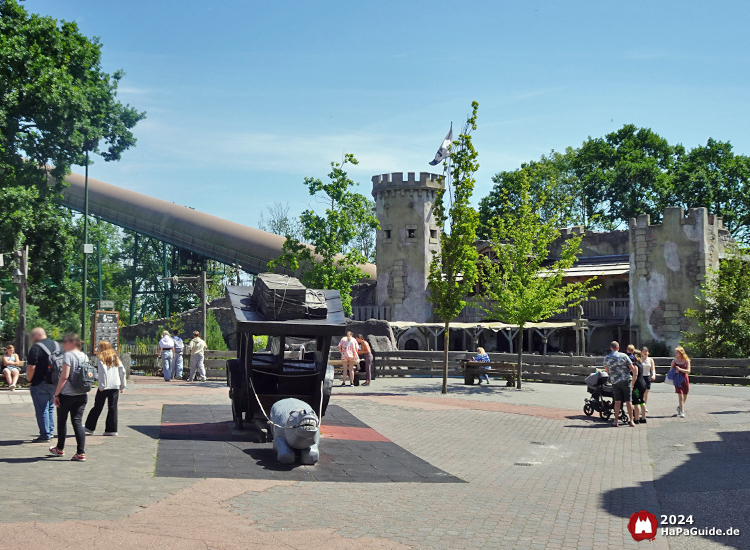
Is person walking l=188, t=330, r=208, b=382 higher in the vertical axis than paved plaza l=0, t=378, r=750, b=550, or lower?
higher

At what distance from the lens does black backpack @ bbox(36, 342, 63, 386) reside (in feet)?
36.7

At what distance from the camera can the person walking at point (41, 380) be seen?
1119 cm

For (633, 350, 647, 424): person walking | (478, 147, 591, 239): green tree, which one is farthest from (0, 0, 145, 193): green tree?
(478, 147, 591, 239): green tree

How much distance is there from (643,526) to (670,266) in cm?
3160

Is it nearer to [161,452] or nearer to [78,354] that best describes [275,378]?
[161,452]

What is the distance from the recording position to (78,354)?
10438mm

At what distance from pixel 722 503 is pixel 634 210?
50.3 m

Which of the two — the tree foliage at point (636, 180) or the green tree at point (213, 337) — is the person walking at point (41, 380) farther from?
the tree foliage at point (636, 180)

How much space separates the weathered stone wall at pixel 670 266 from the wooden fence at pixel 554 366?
1034 cm

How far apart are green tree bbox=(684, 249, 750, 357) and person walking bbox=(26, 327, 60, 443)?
84.3 feet

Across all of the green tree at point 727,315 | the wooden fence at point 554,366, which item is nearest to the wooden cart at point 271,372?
the wooden fence at point 554,366

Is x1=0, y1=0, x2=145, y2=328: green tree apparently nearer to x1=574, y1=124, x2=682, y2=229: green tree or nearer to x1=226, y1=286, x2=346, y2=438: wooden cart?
x1=226, y1=286, x2=346, y2=438: wooden cart

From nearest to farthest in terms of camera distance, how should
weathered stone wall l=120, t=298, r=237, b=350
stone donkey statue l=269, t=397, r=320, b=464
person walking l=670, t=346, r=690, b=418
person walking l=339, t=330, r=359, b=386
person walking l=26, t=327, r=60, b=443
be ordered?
1. stone donkey statue l=269, t=397, r=320, b=464
2. person walking l=26, t=327, r=60, b=443
3. person walking l=670, t=346, r=690, b=418
4. person walking l=339, t=330, r=359, b=386
5. weathered stone wall l=120, t=298, r=237, b=350

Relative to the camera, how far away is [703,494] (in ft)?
30.6
